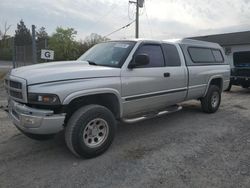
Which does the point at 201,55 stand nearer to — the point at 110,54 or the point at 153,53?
the point at 153,53

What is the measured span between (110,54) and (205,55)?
3305 mm

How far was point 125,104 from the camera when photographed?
14.8 feet

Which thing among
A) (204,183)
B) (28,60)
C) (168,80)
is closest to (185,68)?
(168,80)

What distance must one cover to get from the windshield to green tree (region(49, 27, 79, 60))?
89.3ft

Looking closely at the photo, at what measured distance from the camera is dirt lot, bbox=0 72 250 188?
11.0 feet

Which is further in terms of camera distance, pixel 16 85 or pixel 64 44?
pixel 64 44

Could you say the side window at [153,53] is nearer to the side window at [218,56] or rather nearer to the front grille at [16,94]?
the front grille at [16,94]

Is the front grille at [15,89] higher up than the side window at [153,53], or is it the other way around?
the side window at [153,53]

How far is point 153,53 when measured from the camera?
16.8 feet

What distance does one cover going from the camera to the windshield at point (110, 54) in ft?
14.9

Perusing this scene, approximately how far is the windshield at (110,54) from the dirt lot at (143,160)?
60.0 inches


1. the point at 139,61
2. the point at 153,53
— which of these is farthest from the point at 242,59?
the point at 139,61

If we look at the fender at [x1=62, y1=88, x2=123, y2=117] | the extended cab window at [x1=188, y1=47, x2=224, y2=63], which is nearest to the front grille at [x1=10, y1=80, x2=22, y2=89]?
the fender at [x1=62, y1=88, x2=123, y2=117]

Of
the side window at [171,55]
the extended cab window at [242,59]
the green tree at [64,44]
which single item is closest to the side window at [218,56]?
the side window at [171,55]
